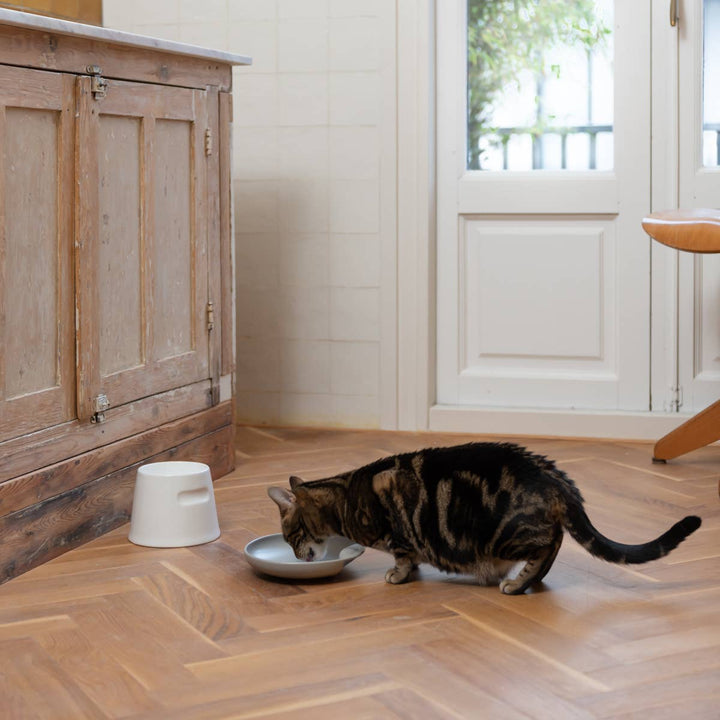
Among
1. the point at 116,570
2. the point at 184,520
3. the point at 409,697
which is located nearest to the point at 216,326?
the point at 184,520

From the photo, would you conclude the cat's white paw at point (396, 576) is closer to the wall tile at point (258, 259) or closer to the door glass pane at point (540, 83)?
the wall tile at point (258, 259)

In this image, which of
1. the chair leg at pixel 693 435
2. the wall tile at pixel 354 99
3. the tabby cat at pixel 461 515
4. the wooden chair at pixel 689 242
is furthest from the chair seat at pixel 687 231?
the wall tile at pixel 354 99

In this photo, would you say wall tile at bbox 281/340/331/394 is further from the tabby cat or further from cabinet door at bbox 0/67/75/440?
the tabby cat

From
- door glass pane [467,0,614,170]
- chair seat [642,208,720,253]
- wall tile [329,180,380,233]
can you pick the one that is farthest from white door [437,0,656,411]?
chair seat [642,208,720,253]

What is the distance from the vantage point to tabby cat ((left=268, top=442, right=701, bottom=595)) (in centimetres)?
211

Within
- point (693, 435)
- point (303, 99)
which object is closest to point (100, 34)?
point (303, 99)

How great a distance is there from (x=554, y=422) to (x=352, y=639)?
6.35 ft

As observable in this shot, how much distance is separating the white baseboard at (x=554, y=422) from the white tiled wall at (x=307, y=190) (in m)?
0.26

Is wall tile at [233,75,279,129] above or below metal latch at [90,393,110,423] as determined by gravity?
above

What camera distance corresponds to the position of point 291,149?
3879mm

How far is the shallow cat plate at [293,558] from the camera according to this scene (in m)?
2.24

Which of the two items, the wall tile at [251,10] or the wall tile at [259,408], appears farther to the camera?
the wall tile at [259,408]

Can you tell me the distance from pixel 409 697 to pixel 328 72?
8.48ft

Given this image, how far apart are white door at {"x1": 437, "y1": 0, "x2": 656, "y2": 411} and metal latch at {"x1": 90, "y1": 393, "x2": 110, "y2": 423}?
1.59 metres
